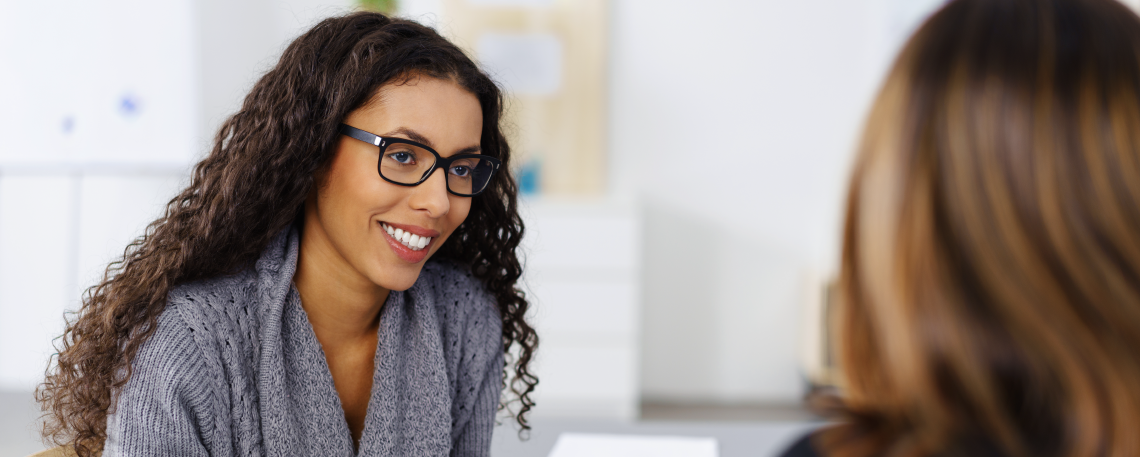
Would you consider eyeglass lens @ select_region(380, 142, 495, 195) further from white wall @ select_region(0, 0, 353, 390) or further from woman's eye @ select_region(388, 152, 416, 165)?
white wall @ select_region(0, 0, 353, 390)

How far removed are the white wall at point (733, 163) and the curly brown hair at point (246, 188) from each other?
264cm

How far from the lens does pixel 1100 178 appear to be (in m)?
0.62

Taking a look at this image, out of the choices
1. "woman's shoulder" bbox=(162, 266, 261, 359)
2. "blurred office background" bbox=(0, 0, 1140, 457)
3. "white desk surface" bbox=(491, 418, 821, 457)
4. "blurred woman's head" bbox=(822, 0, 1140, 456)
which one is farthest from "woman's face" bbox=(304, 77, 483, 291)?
"blurred office background" bbox=(0, 0, 1140, 457)

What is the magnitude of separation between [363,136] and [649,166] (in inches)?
109

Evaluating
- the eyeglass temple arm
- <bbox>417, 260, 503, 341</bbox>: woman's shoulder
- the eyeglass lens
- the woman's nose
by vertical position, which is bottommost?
<bbox>417, 260, 503, 341</bbox>: woman's shoulder

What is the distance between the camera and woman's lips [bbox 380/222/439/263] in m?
1.35

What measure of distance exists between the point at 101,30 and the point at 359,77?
238cm

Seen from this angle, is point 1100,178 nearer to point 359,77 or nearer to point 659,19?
point 359,77

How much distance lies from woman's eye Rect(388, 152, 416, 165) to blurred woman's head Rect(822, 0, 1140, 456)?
2.69ft

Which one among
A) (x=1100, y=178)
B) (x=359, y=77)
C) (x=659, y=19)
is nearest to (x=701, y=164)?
(x=659, y=19)

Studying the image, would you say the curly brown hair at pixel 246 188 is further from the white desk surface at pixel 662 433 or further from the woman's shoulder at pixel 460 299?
the white desk surface at pixel 662 433

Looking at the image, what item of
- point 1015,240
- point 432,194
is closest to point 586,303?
point 432,194

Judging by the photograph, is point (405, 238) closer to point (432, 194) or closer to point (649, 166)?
point (432, 194)

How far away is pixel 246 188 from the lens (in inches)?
49.2
